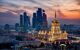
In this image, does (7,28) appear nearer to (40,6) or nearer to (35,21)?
(35,21)

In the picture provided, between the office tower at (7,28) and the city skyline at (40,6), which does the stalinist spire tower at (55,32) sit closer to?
the city skyline at (40,6)

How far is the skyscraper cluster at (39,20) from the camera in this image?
2.93 meters

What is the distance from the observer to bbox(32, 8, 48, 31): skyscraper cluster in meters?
2.93

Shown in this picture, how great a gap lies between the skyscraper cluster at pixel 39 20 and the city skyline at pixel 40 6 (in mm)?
63

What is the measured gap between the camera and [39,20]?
295 centimetres

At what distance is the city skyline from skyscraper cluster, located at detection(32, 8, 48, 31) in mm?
63

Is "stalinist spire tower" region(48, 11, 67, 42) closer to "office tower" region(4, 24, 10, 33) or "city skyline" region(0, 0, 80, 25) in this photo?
"city skyline" region(0, 0, 80, 25)

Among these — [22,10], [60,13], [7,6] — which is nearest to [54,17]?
[60,13]

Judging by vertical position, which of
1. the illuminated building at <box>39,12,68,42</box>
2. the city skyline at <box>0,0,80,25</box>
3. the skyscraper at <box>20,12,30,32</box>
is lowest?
the illuminated building at <box>39,12,68,42</box>

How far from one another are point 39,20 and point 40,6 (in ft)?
0.71

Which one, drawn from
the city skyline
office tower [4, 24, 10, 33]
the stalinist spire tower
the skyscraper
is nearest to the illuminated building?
the stalinist spire tower

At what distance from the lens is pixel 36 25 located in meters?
2.94

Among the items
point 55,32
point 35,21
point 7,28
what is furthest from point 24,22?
point 55,32

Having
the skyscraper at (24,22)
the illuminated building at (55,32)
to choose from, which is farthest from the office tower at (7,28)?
the illuminated building at (55,32)
